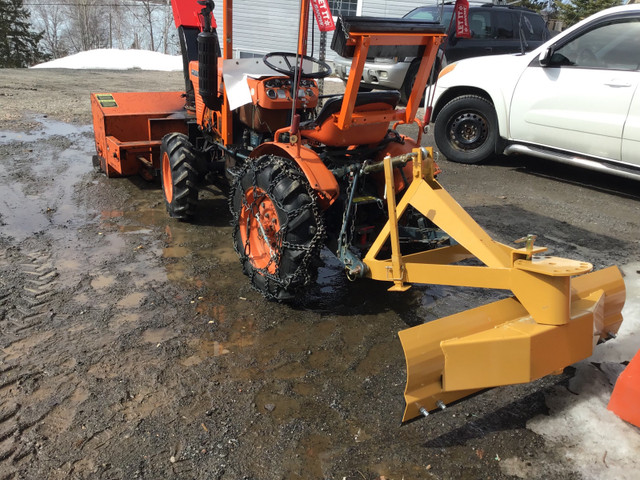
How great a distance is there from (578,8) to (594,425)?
92.8 ft

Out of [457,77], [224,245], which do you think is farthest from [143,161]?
[457,77]

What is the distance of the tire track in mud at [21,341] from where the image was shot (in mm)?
2594

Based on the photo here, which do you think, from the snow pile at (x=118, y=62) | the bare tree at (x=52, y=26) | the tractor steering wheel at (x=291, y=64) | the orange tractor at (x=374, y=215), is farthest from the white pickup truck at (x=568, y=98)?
the bare tree at (x=52, y=26)

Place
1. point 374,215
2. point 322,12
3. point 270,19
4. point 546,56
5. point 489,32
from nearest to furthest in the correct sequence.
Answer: point 322,12 < point 374,215 < point 546,56 < point 489,32 < point 270,19

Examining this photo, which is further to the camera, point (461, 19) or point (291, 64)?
point (291, 64)

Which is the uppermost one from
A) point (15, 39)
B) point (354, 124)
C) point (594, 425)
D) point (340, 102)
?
point (15, 39)

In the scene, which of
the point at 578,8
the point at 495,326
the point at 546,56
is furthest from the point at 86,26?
the point at 495,326

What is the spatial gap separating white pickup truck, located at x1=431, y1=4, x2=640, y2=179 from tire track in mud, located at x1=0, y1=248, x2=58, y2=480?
5.72m

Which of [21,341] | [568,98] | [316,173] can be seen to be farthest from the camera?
Answer: [568,98]

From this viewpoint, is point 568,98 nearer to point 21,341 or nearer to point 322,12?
point 322,12

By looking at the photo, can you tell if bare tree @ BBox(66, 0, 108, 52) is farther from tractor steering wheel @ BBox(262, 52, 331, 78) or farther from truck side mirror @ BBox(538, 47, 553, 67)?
tractor steering wheel @ BBox(262, 52, 331, 78)

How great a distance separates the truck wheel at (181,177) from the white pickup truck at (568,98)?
4.21 meters

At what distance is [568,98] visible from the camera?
6.52 metres

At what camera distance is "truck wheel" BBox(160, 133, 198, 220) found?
5.16m
